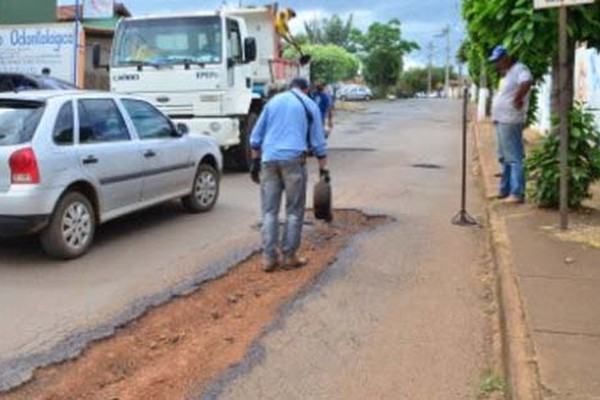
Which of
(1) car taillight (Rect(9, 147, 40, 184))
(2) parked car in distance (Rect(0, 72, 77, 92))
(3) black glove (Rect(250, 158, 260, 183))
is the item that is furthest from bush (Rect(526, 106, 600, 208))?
(2) parked car in distance (Rect(0, 72, 77, 92))

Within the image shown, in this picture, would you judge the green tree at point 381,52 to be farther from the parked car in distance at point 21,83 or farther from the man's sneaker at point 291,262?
the man's sneaker at point 291,262

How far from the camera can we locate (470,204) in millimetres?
11328

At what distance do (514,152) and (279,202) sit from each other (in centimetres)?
372

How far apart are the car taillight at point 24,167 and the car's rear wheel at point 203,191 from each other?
2943mm

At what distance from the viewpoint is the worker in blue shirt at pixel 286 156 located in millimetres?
7266

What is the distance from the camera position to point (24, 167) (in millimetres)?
7230

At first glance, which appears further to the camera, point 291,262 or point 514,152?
point 514,152

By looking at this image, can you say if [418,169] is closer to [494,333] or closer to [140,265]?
[140,265]

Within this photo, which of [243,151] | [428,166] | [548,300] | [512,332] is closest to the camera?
[512,332]

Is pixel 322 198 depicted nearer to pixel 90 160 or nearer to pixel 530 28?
pixel 90 160

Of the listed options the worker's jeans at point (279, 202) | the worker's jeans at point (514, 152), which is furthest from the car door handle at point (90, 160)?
the worker's jeans at point (514, 152)

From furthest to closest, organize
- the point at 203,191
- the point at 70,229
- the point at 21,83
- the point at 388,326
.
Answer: the point at 21,83
the point at 203,191
the point at 70,229
the point at 388,326

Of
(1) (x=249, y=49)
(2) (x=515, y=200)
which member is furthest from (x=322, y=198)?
(1) (x=249, y=49)

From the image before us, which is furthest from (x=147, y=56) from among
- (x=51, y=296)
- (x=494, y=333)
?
(x=494, y=333)
